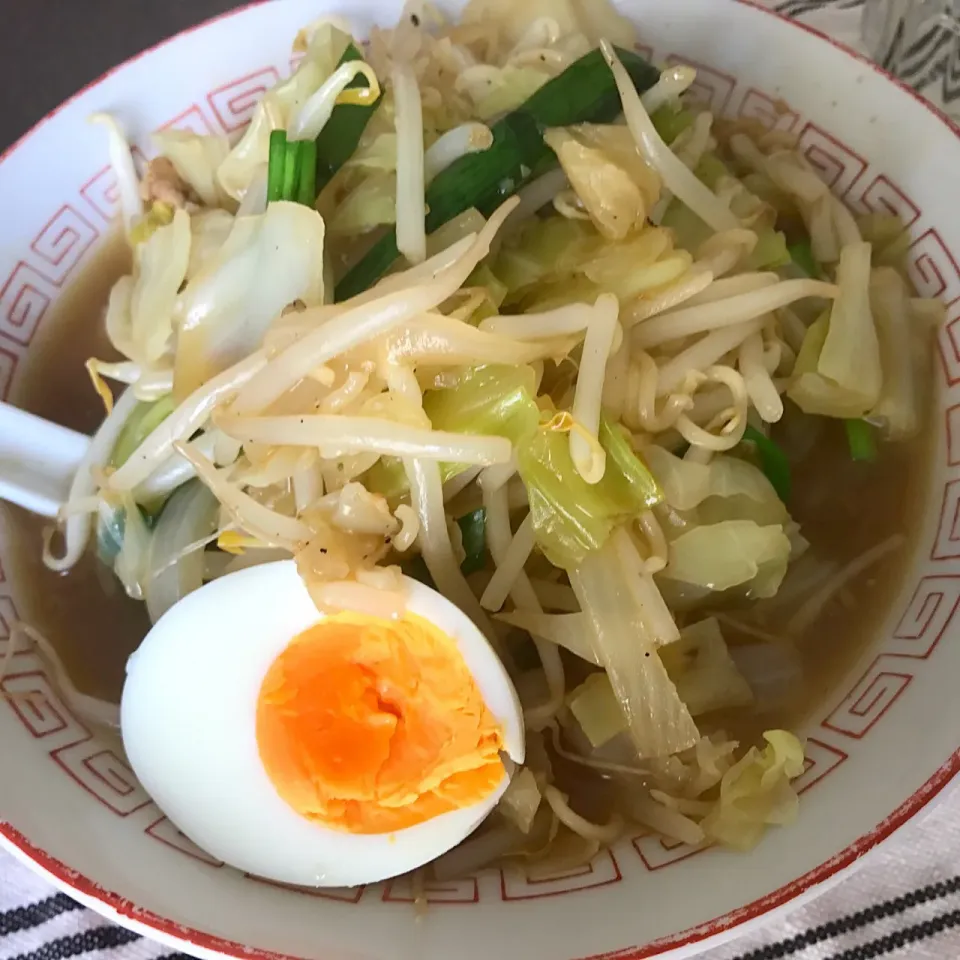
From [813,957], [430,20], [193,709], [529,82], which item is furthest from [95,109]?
[813,957]

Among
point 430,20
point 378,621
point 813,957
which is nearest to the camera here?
point 378,621

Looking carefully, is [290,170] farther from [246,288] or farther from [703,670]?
[703,670]

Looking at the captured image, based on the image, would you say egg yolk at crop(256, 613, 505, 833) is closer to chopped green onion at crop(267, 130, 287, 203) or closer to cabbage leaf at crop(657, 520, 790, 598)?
cabbage leaf at crop(657, 520, 790, 598)

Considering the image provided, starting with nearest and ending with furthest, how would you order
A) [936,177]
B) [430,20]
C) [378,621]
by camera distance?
[378,621] → [936,177] → [430,20]

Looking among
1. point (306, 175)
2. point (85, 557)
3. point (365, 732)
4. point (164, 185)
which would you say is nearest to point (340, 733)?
point (365, 732)

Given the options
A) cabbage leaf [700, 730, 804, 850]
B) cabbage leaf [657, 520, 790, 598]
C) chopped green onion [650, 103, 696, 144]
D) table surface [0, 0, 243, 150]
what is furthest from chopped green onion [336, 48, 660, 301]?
table surface [0, 0, 243, 150]

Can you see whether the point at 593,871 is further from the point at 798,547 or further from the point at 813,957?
the point at 798,547

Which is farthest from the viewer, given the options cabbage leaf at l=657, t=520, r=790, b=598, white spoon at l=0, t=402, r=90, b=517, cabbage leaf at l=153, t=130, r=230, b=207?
cabbage leaf at l=153, t=130, r=230, b=207

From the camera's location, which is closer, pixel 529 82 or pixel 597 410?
pixel 597 410
